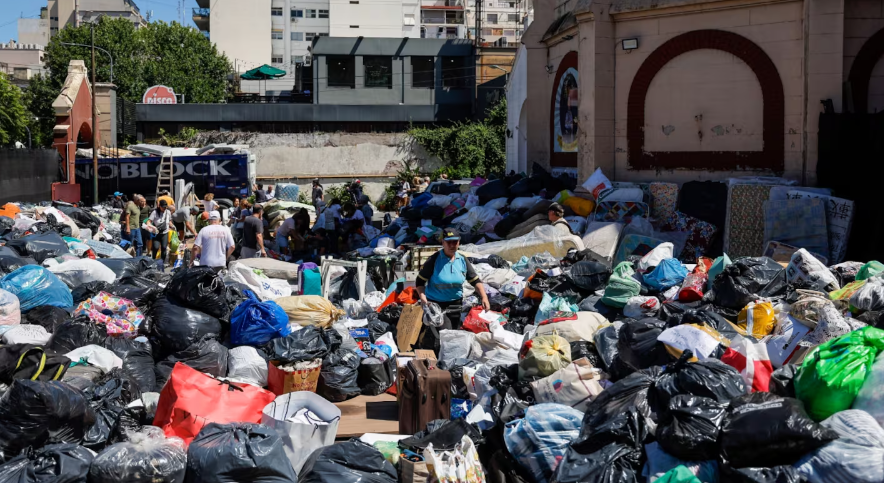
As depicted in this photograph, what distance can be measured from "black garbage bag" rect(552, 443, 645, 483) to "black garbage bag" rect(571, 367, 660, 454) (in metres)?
0.05

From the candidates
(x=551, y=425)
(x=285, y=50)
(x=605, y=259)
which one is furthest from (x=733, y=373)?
(x=285, y=50)

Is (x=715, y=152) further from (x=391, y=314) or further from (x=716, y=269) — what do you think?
(x=391, y=314)

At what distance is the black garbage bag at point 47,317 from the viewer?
26.8ft

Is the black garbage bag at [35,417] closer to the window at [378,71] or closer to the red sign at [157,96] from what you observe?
the red sign at [157,96]

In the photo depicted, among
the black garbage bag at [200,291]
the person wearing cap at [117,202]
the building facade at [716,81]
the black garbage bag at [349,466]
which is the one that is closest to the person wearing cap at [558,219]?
the building facade at [716,81]

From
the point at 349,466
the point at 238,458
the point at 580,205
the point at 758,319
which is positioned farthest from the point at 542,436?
the point at 580,205

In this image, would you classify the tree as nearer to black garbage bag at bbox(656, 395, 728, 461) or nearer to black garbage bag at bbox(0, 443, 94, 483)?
black garbage bag at bbox(0, 443, 94, 483)

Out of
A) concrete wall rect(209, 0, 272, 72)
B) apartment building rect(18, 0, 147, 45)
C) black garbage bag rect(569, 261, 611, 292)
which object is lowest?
black garbage bag rect(569, 261, 611, 292)

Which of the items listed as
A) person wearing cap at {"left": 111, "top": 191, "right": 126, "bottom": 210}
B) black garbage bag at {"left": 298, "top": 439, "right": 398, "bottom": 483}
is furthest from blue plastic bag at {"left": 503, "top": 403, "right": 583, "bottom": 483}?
person wearing cap at {"left": 111, "top": 191, "right": 126, "bottom": 210}

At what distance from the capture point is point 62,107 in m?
27.2

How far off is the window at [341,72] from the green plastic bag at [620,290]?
40924 mm

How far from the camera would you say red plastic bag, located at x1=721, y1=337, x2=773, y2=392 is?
547 cm

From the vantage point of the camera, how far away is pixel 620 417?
5.04 metres

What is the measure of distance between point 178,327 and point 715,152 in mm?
A: 8784
